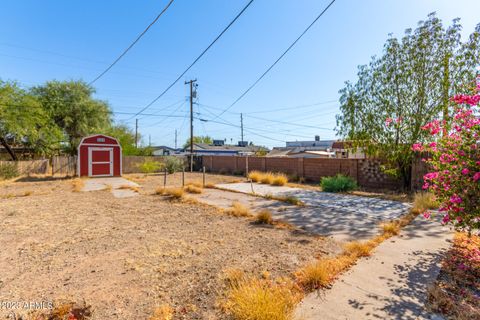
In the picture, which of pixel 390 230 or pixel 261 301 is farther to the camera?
pixel 390 230

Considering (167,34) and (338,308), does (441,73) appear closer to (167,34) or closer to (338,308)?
(338,308)

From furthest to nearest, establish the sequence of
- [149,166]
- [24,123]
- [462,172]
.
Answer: [149,166]
[24,123]
[462,172]

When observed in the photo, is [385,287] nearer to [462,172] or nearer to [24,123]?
[462,172]

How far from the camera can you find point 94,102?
21.2 meters

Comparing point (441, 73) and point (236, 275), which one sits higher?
point (441, 73)

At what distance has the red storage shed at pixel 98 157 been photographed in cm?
1482

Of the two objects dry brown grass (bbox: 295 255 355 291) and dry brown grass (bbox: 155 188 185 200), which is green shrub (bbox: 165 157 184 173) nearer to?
dry brown grass (bbox: 155 188 185 200)

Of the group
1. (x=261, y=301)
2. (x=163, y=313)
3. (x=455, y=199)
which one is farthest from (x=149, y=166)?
(x=455, y=199)

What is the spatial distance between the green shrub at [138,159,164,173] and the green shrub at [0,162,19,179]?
7.24 m

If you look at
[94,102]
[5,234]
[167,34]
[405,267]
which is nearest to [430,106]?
[405,267]

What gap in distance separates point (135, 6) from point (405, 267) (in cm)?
1040

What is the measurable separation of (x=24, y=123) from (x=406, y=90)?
21.1m

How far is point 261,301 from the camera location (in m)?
2.14

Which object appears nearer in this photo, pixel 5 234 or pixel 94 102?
pixel 5 234
